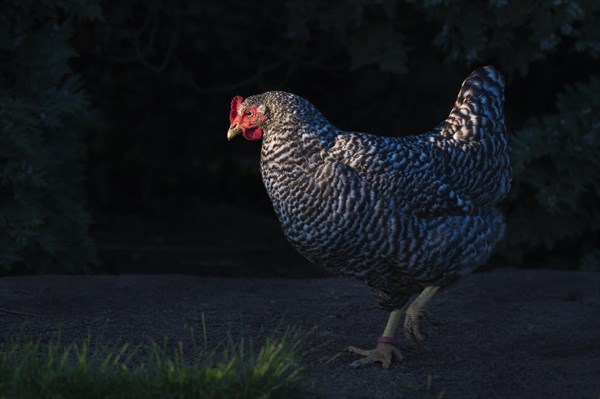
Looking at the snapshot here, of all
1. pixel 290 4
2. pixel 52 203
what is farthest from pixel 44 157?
pixel 290 4

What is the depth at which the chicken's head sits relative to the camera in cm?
518

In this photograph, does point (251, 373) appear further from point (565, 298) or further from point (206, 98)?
point (206, 98)

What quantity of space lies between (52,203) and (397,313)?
330 cm

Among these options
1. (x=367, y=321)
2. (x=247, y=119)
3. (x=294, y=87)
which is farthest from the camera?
(x=294, y=87)

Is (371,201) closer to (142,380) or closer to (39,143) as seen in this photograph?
(142,380)

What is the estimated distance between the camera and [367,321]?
636cm

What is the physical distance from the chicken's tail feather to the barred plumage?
10.4 inches

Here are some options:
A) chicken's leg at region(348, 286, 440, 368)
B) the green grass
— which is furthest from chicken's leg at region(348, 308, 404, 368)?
the green grass

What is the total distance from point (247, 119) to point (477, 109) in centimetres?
151

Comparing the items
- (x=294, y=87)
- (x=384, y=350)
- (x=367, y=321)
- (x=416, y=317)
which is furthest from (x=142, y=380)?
(x=294, y=87)

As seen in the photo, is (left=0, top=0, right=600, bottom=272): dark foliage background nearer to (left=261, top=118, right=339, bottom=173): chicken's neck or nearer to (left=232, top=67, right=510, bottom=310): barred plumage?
(left=232, top=67, right=510, bottom=310): barred plumage

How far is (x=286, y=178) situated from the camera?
A: 16.3 ft

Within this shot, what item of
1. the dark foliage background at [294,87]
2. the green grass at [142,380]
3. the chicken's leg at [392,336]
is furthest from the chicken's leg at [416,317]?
the dark foliage background at [294,87]

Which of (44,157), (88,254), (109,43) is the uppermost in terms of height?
(109,43)
